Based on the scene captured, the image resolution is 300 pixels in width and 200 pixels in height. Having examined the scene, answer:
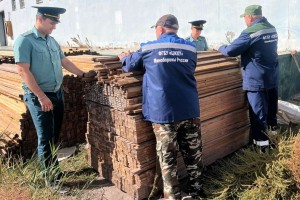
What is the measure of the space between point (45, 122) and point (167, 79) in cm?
169

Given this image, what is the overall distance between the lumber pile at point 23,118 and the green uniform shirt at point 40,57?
2.85 feet

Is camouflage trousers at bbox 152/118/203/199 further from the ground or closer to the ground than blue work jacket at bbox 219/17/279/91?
closer to the ground

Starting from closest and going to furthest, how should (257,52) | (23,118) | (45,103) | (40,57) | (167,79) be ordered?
(167,79), (45,103), (40,57), (257,52), (23,118)

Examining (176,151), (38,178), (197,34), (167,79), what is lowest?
(38,178)

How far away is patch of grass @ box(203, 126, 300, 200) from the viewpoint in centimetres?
337

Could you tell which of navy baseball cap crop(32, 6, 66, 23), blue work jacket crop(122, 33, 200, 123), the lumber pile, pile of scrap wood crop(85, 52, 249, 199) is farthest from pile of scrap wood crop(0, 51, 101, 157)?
blue work jacket crop(122, 33, 200, 123)

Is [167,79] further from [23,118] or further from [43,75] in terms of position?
[23,118]

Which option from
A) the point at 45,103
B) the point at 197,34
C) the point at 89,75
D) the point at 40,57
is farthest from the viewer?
the point at 197,34

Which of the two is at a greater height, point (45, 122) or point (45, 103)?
point (45, 103)

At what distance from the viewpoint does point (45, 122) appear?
12.9 feet

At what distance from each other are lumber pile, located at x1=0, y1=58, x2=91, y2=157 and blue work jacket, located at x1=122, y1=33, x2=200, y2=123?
2133mm

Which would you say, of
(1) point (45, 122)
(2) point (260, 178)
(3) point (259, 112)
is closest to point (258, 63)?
(3) point (259, 112)

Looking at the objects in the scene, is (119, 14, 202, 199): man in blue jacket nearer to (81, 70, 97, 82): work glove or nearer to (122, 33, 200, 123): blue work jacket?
(122, 33, 200, 123): blue work jacket

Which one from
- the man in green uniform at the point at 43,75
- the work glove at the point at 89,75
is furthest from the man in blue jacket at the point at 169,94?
the man in green uniform at the point at 43,75
